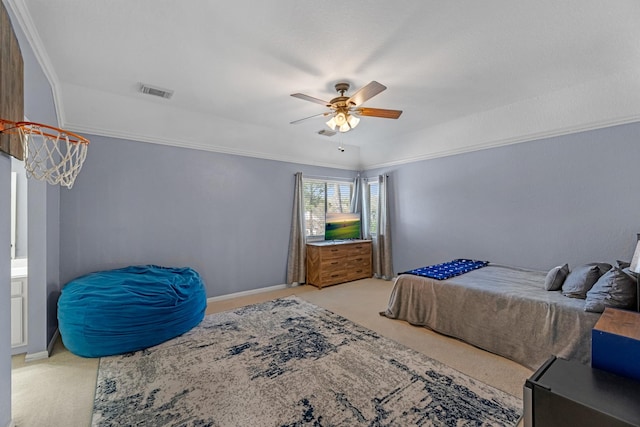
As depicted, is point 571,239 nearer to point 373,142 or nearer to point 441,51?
point 441,51

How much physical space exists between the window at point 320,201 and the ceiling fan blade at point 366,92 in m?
2.74

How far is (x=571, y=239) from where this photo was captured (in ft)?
11.3

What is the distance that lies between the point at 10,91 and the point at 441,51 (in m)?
3.09

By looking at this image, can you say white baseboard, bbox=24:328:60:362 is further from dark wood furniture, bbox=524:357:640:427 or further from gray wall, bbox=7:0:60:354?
dark wood furniture, bbox=524:357:640:427

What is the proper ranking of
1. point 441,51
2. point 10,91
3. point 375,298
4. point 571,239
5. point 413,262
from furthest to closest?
point 413,262 < point 375,298 < point 571,239 < point 441,51 < point 10,91

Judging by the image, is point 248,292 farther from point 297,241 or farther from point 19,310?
point 19,310

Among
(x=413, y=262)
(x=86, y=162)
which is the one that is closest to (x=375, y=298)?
(x=413, y=262)

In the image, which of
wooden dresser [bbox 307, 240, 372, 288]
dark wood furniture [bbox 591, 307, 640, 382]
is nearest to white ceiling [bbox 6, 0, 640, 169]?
dark wood furniture [bbox 591, 307, 640, 382]

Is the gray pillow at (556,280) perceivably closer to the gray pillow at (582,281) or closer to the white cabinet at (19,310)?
the gray pillow at (582,281)

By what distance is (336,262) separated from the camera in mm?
5199

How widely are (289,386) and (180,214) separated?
289 centimetres

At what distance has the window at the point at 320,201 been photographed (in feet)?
18.1

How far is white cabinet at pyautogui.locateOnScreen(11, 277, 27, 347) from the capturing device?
8.38 feet

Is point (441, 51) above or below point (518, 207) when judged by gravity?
above
